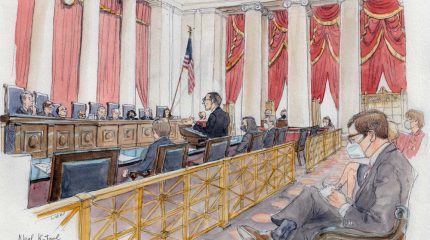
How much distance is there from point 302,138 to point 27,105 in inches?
100

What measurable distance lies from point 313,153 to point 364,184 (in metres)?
0.99

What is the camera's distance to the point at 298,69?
3504 mm

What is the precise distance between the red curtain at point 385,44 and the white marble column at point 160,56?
1.90 m

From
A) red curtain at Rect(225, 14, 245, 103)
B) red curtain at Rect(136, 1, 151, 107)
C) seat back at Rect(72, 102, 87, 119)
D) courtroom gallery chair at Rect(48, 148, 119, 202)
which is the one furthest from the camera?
red curtain at Rect(225, 14, 245, 103)

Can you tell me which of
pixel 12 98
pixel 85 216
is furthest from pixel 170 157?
pixel 12 98

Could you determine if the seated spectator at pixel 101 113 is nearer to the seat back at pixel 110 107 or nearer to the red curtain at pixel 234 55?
the seat back at pixel 110 107

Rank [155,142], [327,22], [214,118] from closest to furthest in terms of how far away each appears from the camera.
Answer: [155,142]
[214,118]
[327,22]

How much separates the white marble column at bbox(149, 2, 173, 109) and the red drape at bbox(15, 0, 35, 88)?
3.30ft

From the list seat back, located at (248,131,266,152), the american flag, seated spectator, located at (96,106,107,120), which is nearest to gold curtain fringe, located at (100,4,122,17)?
the american flag

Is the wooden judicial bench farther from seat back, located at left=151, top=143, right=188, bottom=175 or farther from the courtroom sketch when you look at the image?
seat back, located at left=151, top=143, right=188, bottom=175

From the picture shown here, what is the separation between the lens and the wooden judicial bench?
7.61 ft

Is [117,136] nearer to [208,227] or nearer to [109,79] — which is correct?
[109,79]

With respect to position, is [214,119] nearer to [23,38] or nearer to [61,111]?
[61,111]

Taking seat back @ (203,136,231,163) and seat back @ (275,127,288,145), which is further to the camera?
seat back @ (275,127,288,145)
